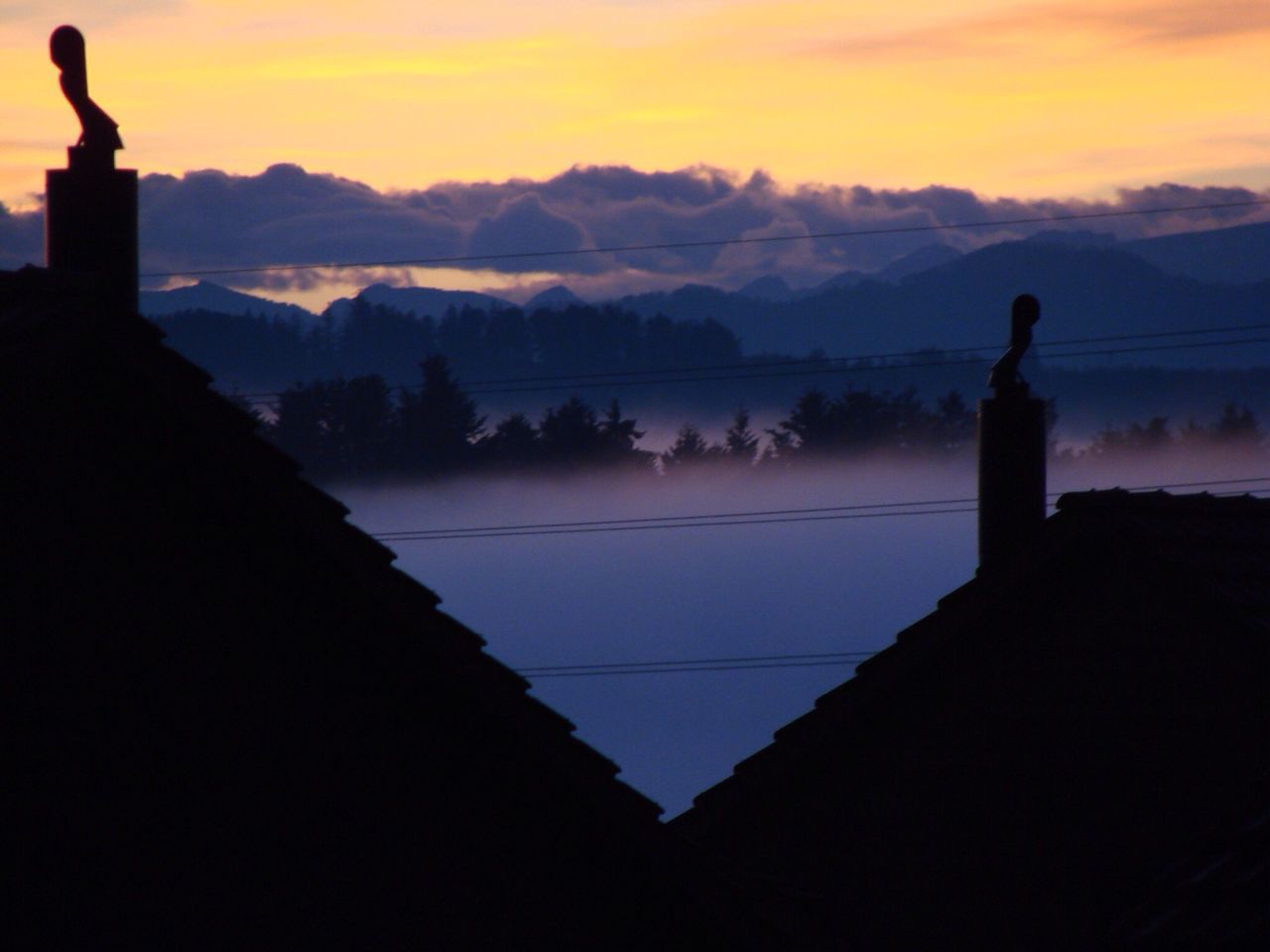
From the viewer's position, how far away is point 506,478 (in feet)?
276

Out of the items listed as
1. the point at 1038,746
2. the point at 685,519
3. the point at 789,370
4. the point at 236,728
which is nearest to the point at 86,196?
the point at 236,728

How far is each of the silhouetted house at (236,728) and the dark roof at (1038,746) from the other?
5257 millimetres

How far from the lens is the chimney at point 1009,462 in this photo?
635 inches

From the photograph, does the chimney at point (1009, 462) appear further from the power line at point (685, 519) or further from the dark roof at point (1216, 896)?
the power line at point (685, 519)

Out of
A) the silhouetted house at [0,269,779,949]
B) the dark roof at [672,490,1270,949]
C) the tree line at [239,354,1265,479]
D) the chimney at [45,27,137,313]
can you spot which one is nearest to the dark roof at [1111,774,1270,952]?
the silhouetted house at [0,269,779,949]

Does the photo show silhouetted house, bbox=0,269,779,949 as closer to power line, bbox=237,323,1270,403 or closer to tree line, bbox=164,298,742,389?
power line, bbox=237,323,1270,403

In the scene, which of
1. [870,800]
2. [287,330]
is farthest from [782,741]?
[287,330]

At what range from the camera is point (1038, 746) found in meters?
13.8

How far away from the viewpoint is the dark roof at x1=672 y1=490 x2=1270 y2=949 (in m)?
12.7

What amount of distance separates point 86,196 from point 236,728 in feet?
10.6

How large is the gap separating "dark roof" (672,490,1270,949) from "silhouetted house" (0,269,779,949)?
17.2 ft

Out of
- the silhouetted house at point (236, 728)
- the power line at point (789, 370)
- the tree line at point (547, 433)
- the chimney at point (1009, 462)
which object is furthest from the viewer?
the tree line at point (547, 433)

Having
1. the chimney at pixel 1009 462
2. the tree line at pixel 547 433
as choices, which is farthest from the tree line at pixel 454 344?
the chimney at pixel 1009 462

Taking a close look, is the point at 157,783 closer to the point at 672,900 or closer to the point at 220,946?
the point at 220,946
